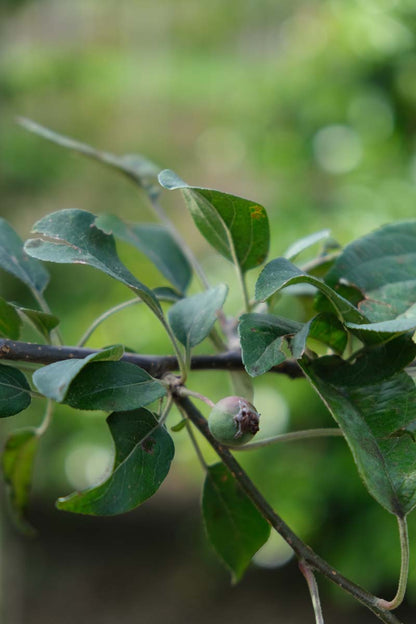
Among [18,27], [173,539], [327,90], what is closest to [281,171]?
[327,90]

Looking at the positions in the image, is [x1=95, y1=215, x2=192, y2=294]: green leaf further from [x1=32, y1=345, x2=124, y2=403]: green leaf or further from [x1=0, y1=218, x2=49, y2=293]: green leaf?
[x1=32, y1=345, x2=124, y2=403]: green leaf

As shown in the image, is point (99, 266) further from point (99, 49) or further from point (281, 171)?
point (99, 49)

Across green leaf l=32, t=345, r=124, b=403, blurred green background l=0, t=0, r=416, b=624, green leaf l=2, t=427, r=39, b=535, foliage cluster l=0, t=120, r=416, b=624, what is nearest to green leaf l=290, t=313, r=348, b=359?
foliage cluster l=0, t=120, r=416, b=624

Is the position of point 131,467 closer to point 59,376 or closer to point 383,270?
point 59,376

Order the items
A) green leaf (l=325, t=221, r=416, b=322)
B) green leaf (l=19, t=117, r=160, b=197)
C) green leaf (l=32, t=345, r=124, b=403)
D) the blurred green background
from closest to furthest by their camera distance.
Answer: green leaf (l=32, t=345, r=124, b=403), green leaf (l=325, t=221, r=416, b=322), green leaf (l=19, t=117, r=160, b=197), the blurred green background

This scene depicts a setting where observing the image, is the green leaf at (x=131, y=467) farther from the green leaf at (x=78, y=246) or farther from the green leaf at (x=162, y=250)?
the green leaf at (x=162, y=250)

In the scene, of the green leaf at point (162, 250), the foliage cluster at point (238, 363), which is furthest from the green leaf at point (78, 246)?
the green leaf at point (162, 250)
